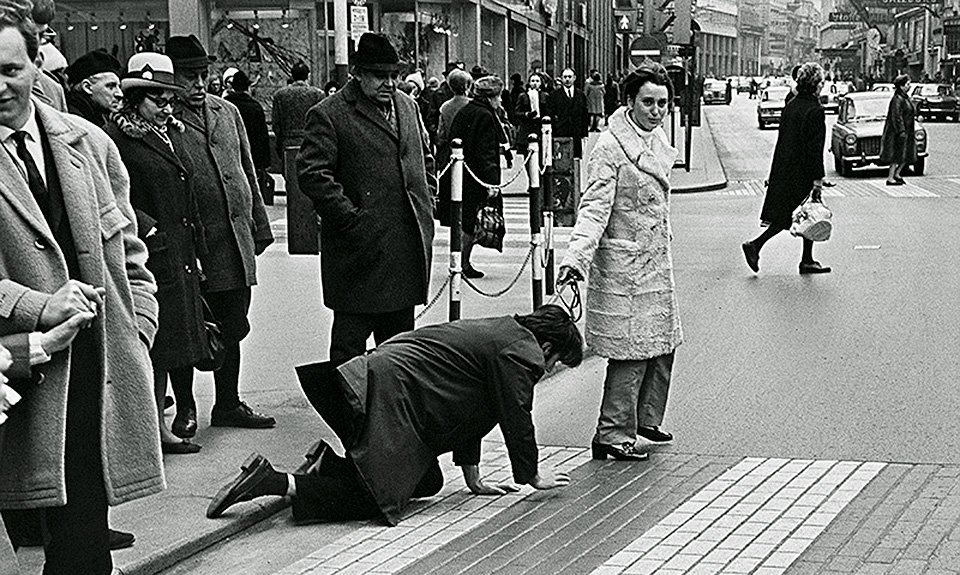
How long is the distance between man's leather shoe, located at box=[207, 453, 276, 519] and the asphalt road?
2075 centimetres

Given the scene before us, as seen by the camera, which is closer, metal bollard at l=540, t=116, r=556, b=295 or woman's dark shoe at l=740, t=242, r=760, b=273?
metal bollard at l=540, t=116, r=556, b=295

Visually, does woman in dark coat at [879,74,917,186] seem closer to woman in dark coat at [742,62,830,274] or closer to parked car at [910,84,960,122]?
woman in dark coat at [742,62,830,274]

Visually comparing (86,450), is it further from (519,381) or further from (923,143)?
(923,143)

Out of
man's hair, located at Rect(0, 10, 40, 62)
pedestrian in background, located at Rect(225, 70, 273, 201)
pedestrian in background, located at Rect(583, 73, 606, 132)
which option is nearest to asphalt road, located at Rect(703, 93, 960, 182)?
pedestrian in background, located at Rect(583, 73, 606, 132)

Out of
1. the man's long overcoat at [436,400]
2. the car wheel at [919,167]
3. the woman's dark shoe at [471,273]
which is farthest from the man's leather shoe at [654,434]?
the car wheel at [919,167]

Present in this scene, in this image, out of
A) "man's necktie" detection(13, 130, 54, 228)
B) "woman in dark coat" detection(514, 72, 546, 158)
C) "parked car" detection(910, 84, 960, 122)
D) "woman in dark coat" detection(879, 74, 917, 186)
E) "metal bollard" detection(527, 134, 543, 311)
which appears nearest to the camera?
"man's necktie" detection(13, 130, 54, 228)

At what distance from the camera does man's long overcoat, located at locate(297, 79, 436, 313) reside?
303 inches

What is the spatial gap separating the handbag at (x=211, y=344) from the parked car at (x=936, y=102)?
5520 cm

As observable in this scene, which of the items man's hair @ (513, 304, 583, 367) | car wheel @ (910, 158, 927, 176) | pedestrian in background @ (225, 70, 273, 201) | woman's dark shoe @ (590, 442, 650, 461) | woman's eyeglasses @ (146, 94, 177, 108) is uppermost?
woman's eyeglasses @ (146, 94, 177, 108)

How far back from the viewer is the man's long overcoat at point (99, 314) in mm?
3857

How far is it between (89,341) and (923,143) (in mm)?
27616

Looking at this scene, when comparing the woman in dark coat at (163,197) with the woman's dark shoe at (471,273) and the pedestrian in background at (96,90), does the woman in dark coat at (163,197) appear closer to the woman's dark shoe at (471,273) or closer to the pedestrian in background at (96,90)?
the pedestrian in background at (96,90)

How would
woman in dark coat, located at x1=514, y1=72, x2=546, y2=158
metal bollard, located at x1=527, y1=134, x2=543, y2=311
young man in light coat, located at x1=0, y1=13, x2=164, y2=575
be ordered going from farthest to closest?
woman in dark coat, located at x1=514, y1=72, x2=546, y2=158, metal bollard, located at x1=527, y1=134, x2=543, y2=311, young man in light coat, located at x1=0, y1=13, x2=164, y2=575

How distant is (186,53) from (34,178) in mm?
3771
